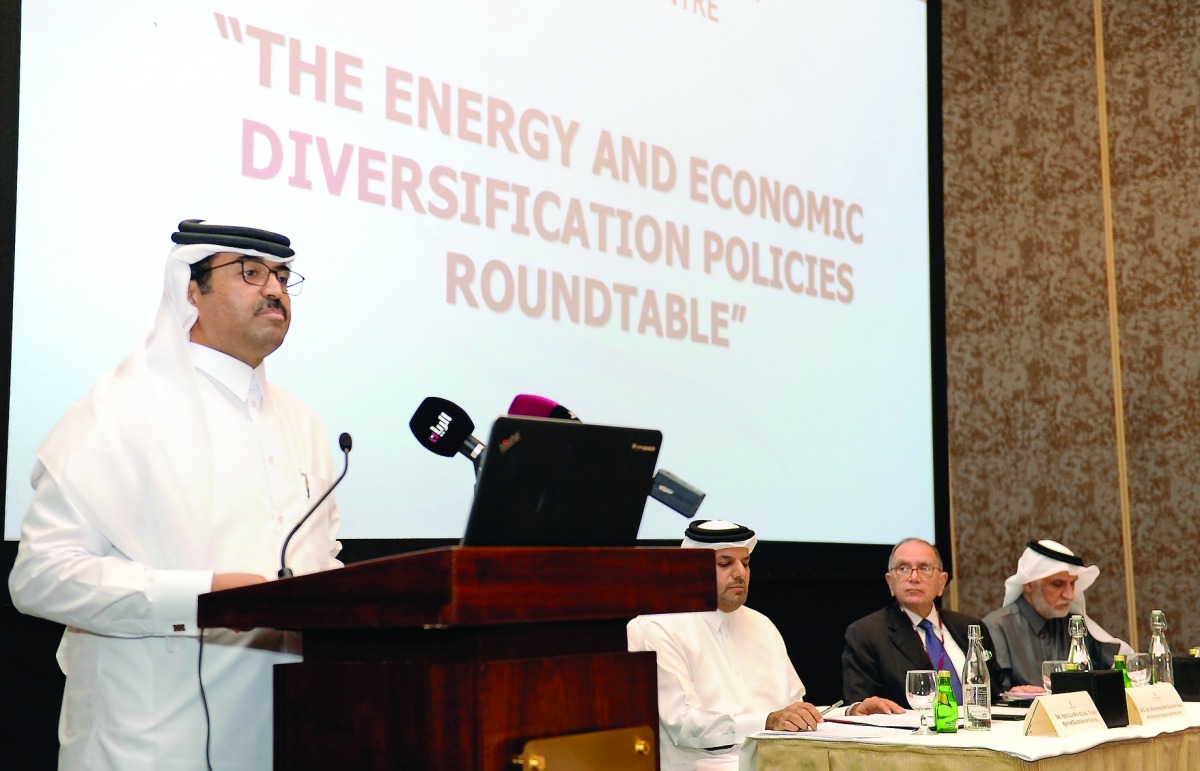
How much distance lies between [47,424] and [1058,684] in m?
2.44

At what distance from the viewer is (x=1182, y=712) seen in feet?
10.8

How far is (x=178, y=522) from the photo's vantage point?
1.97 metres

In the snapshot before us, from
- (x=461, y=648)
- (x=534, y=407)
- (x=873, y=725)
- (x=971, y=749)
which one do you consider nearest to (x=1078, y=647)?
(x=873, y=725)

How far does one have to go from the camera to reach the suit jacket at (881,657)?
4.25 metres

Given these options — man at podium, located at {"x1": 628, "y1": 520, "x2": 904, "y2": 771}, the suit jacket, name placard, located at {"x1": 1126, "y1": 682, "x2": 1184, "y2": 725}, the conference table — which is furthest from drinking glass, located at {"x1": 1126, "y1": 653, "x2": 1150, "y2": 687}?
the suit jacket

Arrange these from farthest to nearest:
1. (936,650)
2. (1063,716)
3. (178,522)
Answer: (936,650), (1063,716), (178,522)

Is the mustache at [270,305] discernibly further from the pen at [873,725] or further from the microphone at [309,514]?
the pen at [873,725]

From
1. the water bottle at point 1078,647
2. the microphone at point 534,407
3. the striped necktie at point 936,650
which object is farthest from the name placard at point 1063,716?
the microphone at point 534,407

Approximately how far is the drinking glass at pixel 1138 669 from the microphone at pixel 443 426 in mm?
2413

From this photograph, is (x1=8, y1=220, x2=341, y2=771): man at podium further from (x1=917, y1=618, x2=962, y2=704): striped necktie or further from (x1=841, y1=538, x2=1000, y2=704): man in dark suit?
(x1=917, y1=618, x2=962, y2=704): striped necktie

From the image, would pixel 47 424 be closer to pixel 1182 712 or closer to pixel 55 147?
pixel 55 147

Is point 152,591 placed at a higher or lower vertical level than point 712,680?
higher

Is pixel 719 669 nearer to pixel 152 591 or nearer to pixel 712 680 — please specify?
pixel 712 680

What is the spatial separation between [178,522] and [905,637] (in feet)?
9.82
